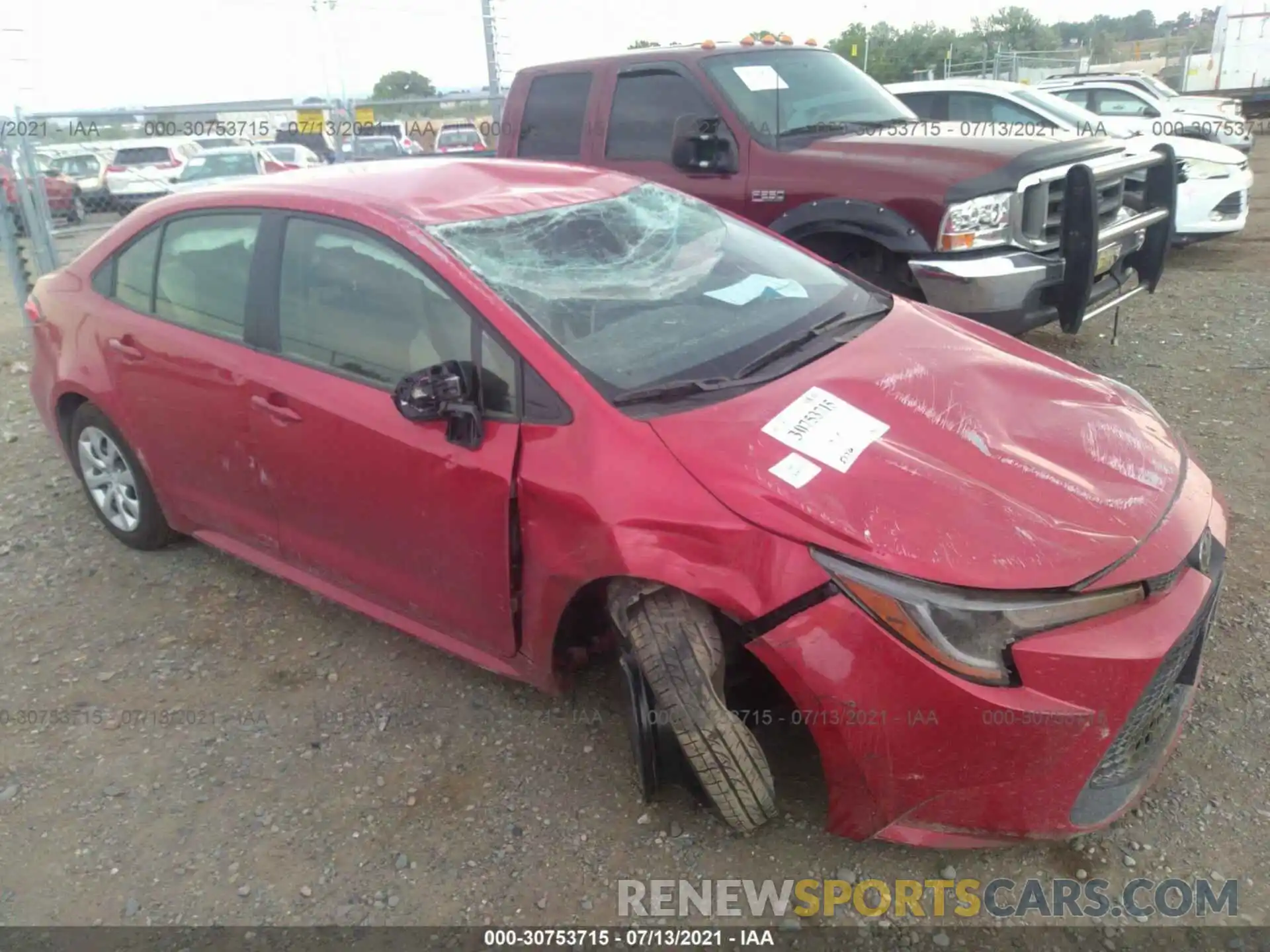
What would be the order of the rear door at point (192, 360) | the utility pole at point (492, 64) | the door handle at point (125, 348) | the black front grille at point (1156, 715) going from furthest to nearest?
the utility pole at point (492, 64), the door handle at point (125, 348), the rear door at point (192, 360), the black front grille at point (1156, 715)

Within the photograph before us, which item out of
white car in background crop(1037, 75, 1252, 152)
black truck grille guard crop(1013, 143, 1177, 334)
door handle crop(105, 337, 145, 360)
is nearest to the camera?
door handle crop(105, 337, 145, 360)

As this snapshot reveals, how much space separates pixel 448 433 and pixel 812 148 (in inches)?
138

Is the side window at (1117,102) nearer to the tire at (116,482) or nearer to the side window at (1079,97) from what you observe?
the side window at (1079,97)

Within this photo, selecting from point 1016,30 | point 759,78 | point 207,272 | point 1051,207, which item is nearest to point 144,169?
point 759,78

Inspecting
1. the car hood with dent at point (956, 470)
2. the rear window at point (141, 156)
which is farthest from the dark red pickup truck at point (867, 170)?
the rear window at point (141, 156)

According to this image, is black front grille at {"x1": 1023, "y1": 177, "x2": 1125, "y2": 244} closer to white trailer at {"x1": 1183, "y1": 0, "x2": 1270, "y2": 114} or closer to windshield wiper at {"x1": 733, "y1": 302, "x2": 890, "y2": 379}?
windshield wiper at {"x1": 733, "y1": 302, "x2": 890, "y2": 379}

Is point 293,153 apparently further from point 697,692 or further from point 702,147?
point 697,692

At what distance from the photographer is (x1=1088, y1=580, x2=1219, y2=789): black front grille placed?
6.94 ft

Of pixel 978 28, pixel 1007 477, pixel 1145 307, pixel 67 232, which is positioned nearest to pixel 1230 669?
pixel 1007 477

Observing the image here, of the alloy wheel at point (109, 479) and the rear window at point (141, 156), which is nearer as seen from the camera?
the alloy wheel at point (109, 479)

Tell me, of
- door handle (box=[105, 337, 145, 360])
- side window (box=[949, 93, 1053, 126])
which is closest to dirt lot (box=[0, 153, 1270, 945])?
door handle (box=[105, 337, 145, 360])

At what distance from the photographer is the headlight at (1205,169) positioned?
8.21 meters

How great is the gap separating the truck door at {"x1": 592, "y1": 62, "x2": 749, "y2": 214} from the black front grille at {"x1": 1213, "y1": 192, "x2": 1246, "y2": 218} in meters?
5.42

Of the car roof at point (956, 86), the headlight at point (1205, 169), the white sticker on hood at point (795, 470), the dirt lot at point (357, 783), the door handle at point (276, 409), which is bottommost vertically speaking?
the dirt lot at point (357, 783)
